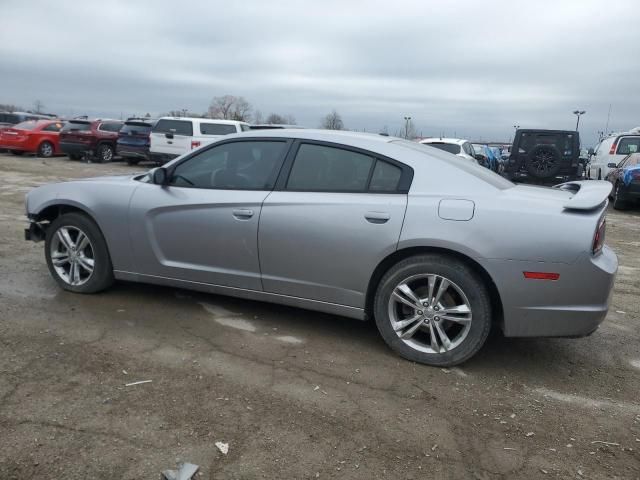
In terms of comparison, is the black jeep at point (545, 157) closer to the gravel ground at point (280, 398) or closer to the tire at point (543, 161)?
the tire at point (543, 161)

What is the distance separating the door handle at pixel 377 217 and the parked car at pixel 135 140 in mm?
16470

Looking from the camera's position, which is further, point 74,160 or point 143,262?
point 74,160

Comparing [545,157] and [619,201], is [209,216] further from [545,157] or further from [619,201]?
[545,157]

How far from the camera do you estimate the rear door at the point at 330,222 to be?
11.9 ft

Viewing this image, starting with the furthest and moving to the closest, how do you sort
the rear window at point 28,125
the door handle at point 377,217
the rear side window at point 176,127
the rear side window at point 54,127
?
1. the rear side window at point 54,127
2. the rear window at point 28,125
3. the rear side window at point 176,127
4. the door handle at point 377,217

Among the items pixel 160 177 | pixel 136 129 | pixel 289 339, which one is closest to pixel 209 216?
pixel 160 177

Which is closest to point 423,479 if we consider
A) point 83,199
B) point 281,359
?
point 281,359

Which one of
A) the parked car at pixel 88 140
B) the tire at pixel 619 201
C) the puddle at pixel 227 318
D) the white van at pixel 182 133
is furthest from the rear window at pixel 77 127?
the puddle at pixel 227 318

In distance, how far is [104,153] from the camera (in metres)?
20.4

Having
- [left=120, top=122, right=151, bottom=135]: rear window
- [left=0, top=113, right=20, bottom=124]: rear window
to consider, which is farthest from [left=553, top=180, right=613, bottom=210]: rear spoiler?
[left=0, top=113, right=20, bottom=124]: rear window

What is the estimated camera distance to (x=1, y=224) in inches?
296

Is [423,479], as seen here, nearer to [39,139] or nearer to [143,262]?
[143,262]

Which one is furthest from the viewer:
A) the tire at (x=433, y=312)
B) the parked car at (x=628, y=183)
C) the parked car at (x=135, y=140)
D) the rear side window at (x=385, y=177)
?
the parked car at (x=135, y=140)

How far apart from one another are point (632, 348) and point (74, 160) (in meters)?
20.3
